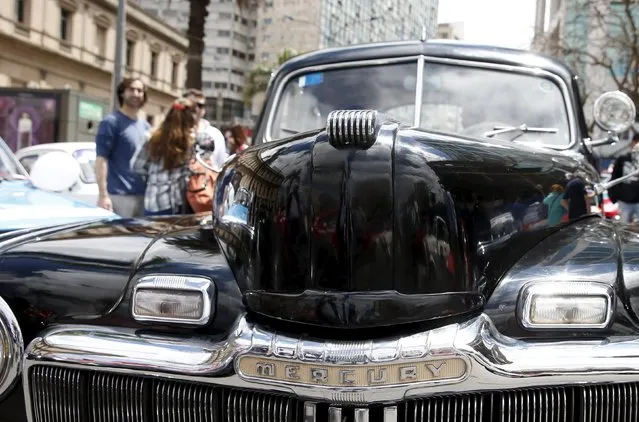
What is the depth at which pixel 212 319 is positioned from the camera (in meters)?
1.73

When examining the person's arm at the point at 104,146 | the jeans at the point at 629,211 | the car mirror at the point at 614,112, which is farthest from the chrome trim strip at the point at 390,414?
the jeans at the point at 629,211

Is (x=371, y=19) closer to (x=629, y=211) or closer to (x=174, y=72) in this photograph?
(x=629, y=211)

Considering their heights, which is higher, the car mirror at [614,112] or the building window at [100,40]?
the building window at [100,40]

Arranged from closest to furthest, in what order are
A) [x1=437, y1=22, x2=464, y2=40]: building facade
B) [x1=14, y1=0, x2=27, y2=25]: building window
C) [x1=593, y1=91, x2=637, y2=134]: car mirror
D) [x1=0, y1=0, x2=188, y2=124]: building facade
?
[x1=593, y1=91, x2=637, y2=134]: car mirror < [x1=437, y1=22, x2=464, y2=40]: building facade < [x1=0, y1=0, x2=188, y2=124]: building facade < [x1=14, y1=0, x2=27, y2=25]: building window

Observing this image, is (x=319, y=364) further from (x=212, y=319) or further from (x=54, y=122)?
(x=54, y=122)

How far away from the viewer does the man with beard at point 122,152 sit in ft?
17.0

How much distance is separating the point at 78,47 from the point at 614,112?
1160 inches

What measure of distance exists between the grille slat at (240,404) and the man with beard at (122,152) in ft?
11.6

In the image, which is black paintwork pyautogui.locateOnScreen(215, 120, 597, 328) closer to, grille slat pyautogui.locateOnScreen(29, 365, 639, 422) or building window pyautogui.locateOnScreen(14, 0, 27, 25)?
grille slat pyautogui.locateOnScreen(29, 365, 639, 422)

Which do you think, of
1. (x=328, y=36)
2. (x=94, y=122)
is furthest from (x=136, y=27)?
(x=328, y=36)

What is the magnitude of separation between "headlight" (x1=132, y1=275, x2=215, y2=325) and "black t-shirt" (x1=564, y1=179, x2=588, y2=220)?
3.85ft

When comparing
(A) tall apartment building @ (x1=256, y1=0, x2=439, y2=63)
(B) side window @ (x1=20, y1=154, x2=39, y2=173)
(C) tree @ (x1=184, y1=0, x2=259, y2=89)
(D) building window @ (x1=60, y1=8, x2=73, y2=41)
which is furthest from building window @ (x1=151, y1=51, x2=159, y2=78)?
(A) tall apartment building @ (x1=256, y1=0, x2=439, y2=63)

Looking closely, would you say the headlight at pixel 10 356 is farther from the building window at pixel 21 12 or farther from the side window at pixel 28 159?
the building window at pixel 21 12

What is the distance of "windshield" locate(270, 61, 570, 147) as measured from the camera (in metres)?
3.26
